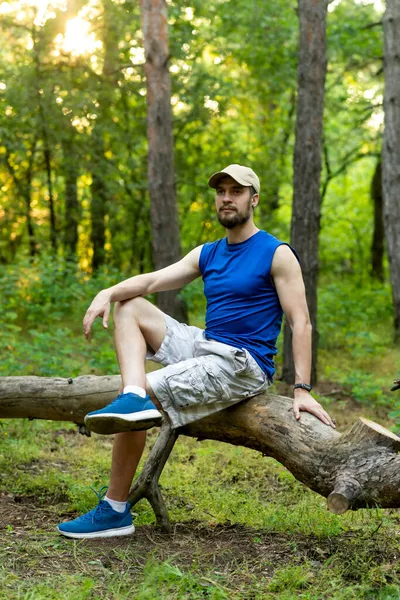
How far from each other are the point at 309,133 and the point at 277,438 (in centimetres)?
543

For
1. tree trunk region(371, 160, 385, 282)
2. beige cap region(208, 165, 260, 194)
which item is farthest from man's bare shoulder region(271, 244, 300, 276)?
tree trunk region(371, 160, 385, 282)

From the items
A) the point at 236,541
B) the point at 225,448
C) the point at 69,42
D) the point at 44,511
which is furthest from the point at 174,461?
the point at 69,42

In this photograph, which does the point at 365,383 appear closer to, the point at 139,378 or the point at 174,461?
the point at 174,461

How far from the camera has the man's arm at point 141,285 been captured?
436 centimetres

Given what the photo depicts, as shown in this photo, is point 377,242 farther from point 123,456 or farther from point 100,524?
point 100,524

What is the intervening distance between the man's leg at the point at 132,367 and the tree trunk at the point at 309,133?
4.52m

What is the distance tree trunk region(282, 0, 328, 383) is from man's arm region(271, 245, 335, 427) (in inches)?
175

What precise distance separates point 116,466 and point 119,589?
37.1 inches

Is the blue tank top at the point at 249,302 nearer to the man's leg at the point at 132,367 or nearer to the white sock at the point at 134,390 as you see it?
the man's leg at the point at 132,367

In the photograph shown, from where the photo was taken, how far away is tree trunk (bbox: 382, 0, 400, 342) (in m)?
10.7

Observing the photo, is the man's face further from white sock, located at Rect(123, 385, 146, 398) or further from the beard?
white sock, located at Rect(123, 385, 146, 398)

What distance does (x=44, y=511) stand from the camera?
475 cm

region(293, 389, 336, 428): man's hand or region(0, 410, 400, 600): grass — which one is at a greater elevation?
region(293, 389, 336, 428): man's hand

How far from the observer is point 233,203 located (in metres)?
4.47
